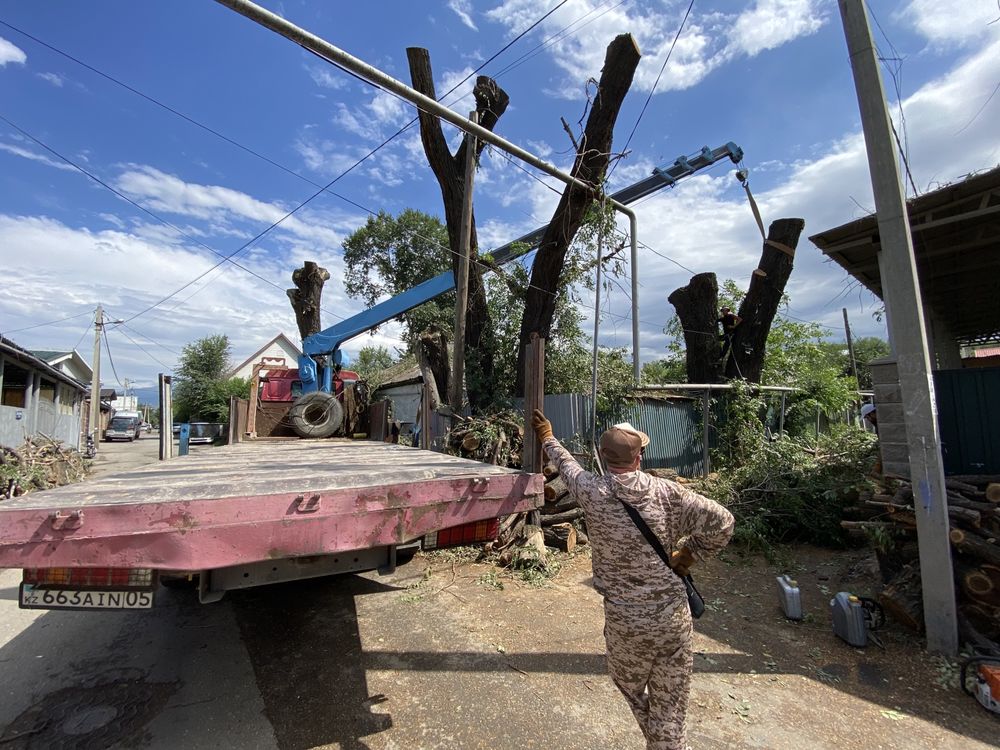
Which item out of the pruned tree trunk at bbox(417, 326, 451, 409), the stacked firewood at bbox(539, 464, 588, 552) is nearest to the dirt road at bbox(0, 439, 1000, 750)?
the stacked firewood at bbox(539, 464, 588, 552)

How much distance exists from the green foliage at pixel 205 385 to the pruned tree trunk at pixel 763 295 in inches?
1030

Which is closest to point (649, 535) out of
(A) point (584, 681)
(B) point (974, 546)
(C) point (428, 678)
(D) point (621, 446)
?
(D) point (621, 446)

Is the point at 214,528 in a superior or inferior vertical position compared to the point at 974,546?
superior

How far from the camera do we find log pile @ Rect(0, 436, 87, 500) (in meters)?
8.41

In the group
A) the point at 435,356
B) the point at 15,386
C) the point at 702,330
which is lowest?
the point at 435,356

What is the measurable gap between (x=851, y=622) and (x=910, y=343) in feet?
6.62

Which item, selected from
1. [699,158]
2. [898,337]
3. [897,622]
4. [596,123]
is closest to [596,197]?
[596,123]

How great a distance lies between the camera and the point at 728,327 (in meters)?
10.3

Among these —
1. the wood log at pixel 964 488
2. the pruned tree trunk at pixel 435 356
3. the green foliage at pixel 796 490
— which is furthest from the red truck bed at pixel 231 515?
the pruned tree trunk at pixel 435 356

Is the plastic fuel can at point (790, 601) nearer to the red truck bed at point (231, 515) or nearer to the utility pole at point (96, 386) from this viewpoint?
the red truck bed at point (231, 515)

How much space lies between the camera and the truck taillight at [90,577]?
6.79 ft

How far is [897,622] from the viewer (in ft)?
12.0

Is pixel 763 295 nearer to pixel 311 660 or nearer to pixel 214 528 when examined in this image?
pixel 311 660

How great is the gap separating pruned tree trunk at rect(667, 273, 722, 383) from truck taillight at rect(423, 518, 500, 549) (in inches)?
321
